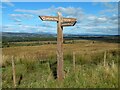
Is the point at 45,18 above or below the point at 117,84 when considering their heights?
above

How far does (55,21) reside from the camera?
36.6 feet

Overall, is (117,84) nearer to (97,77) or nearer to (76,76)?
(97,77)

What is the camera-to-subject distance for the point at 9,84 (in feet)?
37.3

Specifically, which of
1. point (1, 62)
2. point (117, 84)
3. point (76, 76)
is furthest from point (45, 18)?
point (1, 62)

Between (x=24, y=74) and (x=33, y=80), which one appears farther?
(x=24, y=74)

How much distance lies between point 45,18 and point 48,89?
277 cm

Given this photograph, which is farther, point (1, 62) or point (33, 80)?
point (1, 62)

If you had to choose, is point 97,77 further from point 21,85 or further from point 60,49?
point 21,85

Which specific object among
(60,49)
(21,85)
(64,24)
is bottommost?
(21,85)

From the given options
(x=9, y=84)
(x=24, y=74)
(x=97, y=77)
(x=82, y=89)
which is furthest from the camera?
(x=24, y=74)

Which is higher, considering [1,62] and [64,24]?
[64,24]

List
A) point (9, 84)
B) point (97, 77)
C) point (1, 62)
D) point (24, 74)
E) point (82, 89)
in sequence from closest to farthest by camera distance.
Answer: point (82, 89) < point (97, 77) < point (9, 84) < point (24, 74) < point (1, 62)

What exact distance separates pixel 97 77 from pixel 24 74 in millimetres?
4040

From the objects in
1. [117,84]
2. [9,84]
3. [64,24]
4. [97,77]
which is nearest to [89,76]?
[97,77]
